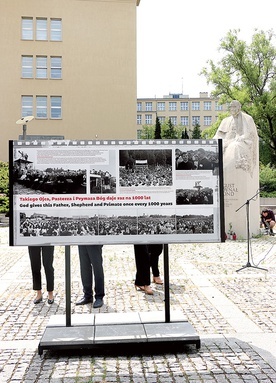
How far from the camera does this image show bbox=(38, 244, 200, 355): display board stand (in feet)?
15.0

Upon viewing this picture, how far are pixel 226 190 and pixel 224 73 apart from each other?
25.8 metres

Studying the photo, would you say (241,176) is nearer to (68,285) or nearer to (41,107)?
(68,285)

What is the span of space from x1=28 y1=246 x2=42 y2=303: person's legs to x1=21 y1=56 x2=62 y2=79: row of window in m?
35.1

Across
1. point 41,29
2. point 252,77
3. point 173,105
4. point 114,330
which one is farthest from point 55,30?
point 173,105

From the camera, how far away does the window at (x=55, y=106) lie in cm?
4003

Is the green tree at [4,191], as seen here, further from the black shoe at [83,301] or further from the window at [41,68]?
the black shoe at [83,301]

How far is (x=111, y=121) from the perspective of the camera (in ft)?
132

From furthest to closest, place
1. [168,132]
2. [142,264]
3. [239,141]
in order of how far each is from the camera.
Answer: [168,132]
[239,141]
[142,264]

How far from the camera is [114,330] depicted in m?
4.92

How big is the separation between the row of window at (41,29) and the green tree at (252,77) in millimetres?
12339

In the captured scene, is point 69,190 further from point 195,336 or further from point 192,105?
point 192,105

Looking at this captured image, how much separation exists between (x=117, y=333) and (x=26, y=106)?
1450 inches

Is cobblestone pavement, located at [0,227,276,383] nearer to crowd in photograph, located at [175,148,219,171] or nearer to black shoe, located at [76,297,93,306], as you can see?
black shoe, located at [76,297,93,306]

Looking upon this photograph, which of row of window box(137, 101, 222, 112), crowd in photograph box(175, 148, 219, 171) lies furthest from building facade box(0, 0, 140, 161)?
row of window box(137, 101, 222, 112)
